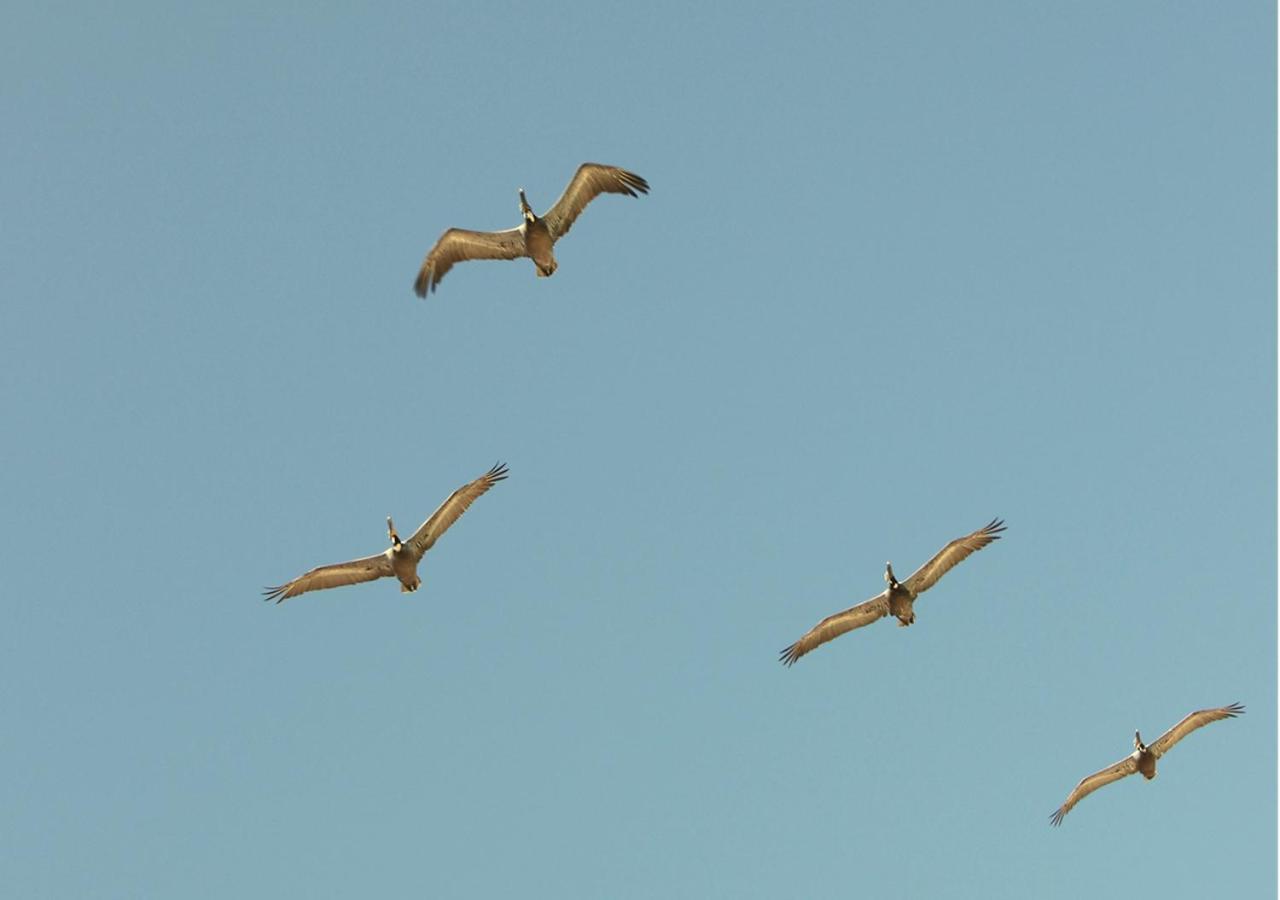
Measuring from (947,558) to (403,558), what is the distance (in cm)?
1574

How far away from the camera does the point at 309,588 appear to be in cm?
4684

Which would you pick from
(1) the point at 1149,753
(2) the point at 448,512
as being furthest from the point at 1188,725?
(2) the point at 448,512

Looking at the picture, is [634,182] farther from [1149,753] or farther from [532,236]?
[1149,753]

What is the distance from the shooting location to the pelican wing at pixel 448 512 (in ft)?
150

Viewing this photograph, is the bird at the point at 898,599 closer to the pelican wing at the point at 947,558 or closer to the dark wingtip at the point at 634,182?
the pelican wing at the point at 947,558

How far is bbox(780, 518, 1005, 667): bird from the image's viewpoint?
49.5m

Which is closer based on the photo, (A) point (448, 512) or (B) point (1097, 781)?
(A) point (448, 512)

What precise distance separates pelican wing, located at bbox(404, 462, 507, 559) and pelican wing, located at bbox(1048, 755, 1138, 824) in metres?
25.0

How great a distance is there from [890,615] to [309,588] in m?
17.1

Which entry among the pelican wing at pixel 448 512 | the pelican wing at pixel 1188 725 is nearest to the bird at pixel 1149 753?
the pelican wing at pixel 1188 725

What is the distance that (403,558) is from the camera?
46.4 m

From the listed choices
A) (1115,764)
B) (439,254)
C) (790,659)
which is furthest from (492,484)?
(1115,764)

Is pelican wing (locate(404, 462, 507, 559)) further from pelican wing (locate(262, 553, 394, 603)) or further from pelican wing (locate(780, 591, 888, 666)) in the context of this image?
pelican wing (locate(780, 591, 888, 666))

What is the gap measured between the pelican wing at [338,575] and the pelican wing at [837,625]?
1272cm
